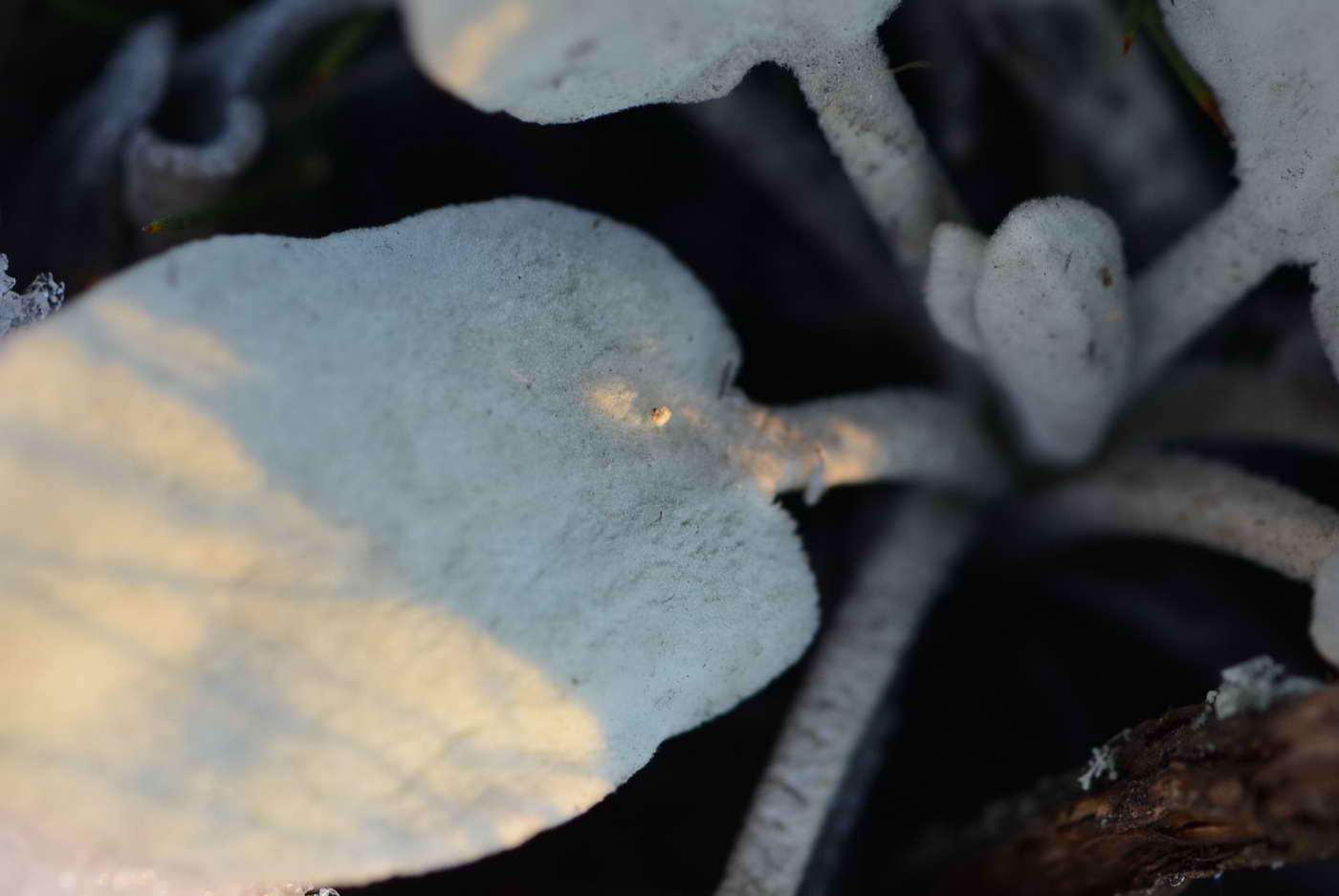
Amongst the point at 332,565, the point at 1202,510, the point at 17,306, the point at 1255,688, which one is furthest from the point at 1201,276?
the point at 17,306

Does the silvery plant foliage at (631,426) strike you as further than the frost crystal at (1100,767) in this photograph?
No

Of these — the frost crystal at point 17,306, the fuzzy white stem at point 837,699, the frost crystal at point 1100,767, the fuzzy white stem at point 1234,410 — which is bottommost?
the fuzzy white stem at point 837,699

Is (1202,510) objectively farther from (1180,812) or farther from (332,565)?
(332,565)

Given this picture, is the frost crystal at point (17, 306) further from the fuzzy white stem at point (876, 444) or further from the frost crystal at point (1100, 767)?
the frost crystal at point (1100, 767)

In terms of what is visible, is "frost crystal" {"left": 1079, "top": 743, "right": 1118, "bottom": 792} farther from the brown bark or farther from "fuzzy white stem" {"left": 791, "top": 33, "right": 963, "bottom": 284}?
"fuzzy white stem" {"left": 791, "top": 33, "right": 963, "bottom": 284}

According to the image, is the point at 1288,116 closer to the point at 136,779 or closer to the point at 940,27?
the point at 940,27

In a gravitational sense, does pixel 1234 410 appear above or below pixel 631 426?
below

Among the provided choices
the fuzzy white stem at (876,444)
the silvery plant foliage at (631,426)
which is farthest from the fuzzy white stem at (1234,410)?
the fuzzy white stem at (876,444)
